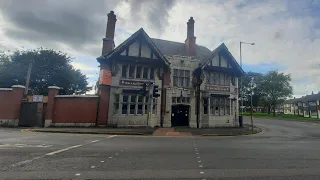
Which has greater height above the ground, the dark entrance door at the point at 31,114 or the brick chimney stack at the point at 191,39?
the brick chimney stack at the point at 191,39

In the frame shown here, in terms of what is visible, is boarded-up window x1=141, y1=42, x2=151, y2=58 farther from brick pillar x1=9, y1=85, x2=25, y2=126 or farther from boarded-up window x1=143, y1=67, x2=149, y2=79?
brick pillar x1=9, y1=85, x2=25, y2=126

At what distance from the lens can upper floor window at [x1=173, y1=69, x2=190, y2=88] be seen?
2394cm

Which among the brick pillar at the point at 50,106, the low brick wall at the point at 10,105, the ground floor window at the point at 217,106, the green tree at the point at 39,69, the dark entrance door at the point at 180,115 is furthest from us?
the green tree at the point at 39,69

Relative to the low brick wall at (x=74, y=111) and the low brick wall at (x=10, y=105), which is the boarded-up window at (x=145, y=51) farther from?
the low brick wall at (x=10, y=105)

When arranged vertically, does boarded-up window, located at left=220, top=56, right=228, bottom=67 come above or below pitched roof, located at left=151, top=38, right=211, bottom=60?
below

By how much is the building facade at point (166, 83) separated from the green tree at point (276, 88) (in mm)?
50092

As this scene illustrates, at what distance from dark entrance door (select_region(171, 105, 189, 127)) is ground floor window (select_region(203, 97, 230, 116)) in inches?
86.2

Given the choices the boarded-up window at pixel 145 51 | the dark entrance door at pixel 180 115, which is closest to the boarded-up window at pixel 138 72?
the boarded-up window at pixel 145 51

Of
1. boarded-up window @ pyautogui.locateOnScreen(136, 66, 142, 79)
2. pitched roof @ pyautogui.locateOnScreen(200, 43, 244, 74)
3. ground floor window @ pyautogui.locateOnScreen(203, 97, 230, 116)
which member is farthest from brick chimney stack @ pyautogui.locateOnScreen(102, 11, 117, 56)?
ground floor window @ pyautogui.locateOnScreen(203, 97, 230, 116)

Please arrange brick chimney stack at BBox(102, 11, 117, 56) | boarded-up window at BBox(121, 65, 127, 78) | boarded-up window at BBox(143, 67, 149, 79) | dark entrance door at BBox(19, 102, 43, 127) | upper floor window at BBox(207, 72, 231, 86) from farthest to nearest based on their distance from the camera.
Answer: upper floor window at BBox(207, 72, 231, 86), brick chimney stack at BBox(102, 11, 117, 56), boarded-up window at BBox(143, 67, 149, 79), boarded-up window at BBox(121, 65, 127, 78), dark entrance door at BBox(19, 102, 43, 127)

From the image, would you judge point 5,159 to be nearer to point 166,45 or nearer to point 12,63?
point 166,45

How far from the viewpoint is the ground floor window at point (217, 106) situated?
79.3 ft

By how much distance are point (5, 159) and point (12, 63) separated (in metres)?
39.0

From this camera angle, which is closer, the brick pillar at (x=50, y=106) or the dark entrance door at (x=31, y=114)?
the brick pillar at (x=50, y=106)
